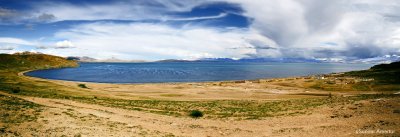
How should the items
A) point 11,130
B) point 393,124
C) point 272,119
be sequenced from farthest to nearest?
point 272,119
point 393,124
point 11,130

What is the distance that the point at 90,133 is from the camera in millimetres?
22953

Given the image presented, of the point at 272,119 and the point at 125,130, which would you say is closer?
the point at 125,130

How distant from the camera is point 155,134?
2520 cm

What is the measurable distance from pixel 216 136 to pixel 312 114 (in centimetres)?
1253

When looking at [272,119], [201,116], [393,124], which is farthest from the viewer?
[201,116]

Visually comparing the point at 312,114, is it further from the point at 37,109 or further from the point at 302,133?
the point at 37,109

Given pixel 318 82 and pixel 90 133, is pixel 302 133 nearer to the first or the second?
pixel 90 133

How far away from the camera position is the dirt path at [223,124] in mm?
23938

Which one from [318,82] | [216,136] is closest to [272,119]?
[216,136]

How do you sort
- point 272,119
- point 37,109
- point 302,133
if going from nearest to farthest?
point 302,133
point 37,109
point 272,119

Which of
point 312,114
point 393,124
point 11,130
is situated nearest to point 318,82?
point 312,114

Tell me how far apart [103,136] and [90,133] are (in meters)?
1.17

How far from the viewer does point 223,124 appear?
100 ft

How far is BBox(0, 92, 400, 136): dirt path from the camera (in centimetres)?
2394
